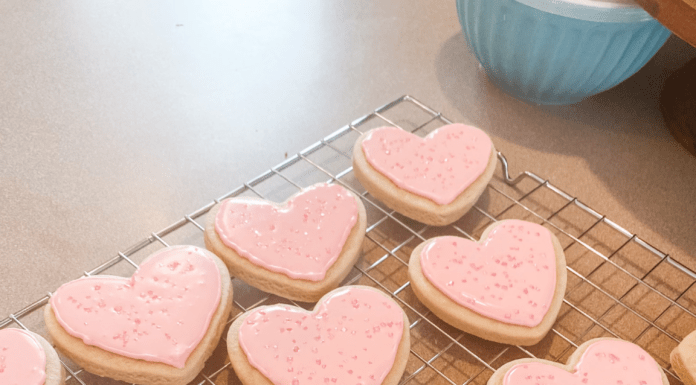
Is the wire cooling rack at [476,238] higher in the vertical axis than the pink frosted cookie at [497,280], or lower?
lower

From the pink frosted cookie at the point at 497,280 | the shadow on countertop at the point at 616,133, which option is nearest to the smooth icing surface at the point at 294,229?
the pink frosted cookie at the point at 497,280

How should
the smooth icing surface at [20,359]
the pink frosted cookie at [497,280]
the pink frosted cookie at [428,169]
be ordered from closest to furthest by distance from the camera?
1. the smooth icing surface at [20,359]
2. the pink frosted cookie at [497,280]
3. the pink frosted cookie at [428,169]

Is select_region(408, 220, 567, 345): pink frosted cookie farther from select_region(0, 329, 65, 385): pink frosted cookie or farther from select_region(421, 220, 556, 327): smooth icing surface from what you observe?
select_region(0, 329, 65, 385): pink frosted cookie

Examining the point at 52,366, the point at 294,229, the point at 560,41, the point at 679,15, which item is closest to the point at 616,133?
the point at 560,41

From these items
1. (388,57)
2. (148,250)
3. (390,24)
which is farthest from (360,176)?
(390,24)

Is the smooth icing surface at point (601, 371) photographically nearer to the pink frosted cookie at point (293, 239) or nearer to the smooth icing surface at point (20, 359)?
the pink frosted cookie at point (293, 239)

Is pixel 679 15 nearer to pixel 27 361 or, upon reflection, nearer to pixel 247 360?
pixel 247 360

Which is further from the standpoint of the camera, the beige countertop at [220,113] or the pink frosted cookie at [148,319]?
the beige countertop at [220,113]

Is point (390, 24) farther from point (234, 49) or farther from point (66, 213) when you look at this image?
point (66, 213)
